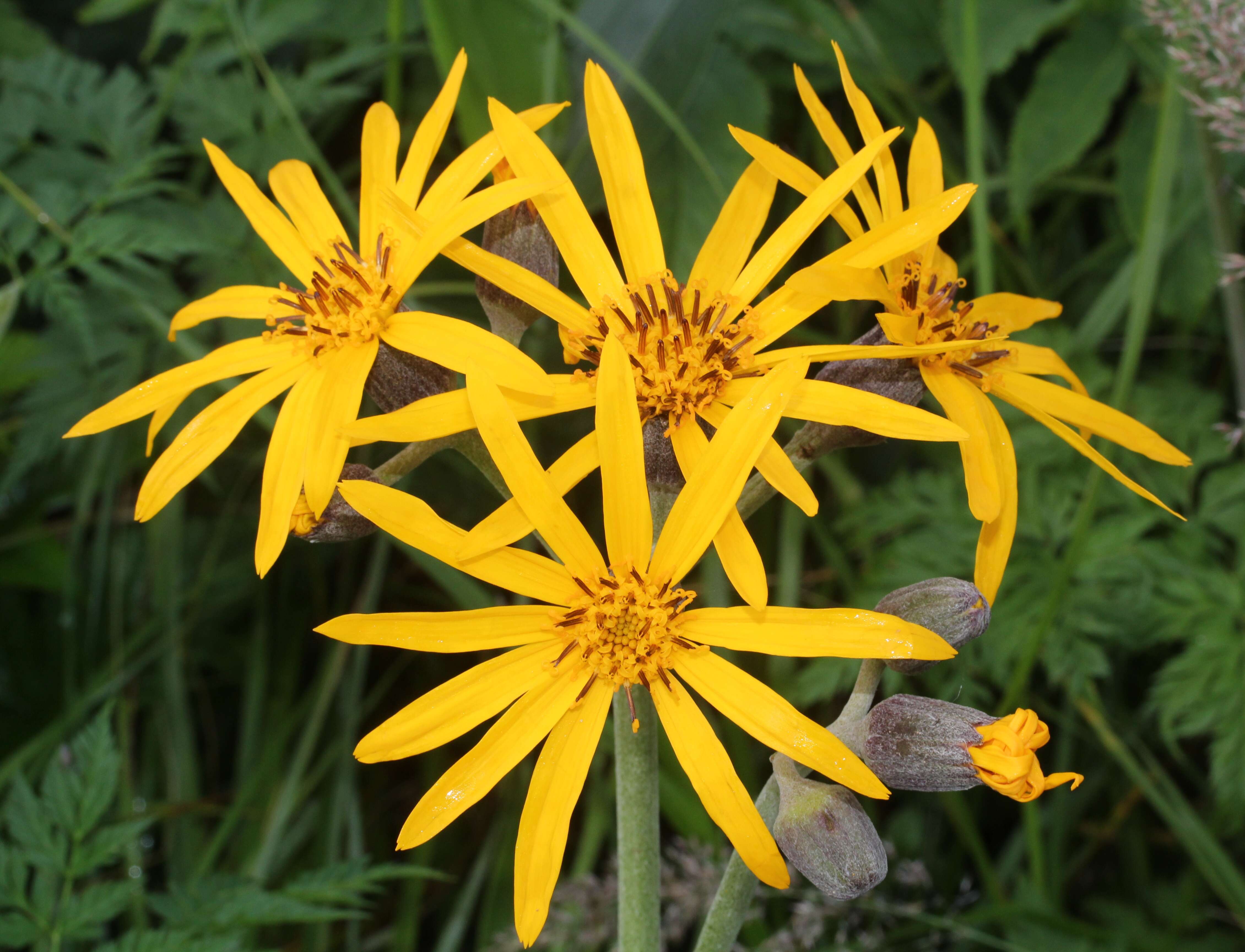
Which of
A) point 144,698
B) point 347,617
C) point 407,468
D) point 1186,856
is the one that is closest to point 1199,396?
point 1186,856

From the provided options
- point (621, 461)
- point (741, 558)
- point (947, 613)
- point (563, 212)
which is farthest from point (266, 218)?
point (947, 613)

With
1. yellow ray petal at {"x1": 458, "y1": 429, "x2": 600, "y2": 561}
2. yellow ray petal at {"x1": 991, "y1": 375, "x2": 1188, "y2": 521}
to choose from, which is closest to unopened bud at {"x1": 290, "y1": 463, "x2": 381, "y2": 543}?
yellow ray petal at {"x1": 458, "y1": 429, "x2": 600, "y2": 561}

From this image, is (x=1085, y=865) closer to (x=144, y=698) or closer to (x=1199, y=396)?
(x=1199, y=396)

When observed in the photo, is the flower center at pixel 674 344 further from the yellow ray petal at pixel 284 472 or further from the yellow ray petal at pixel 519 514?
the yellow ray petal at pixel 284 472

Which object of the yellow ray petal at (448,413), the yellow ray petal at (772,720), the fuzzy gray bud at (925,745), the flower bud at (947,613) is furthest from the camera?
the flower bud at (947,613)

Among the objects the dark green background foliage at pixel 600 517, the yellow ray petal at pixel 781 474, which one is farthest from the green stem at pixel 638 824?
the dark green background foliage at pixel 600 517

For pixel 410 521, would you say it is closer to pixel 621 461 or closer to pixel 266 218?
pixel 621 461
